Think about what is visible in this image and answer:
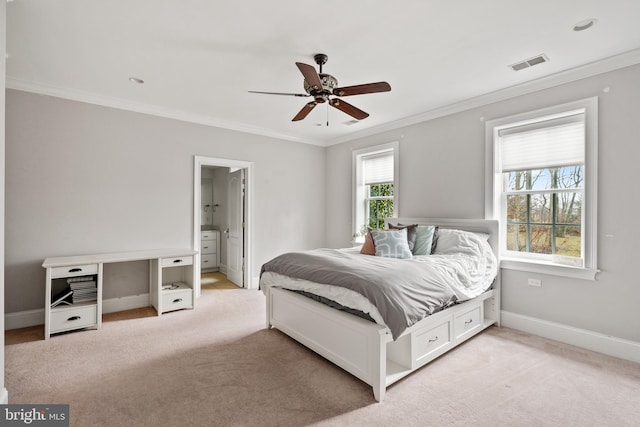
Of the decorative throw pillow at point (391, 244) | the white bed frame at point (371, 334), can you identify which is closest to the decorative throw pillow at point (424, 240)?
the decorative throw pillow at point (391, 244)

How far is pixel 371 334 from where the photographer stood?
210cm

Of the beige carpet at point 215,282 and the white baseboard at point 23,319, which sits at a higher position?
the white baseboard at point 23,319

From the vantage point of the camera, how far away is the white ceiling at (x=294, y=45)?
6.89 ft

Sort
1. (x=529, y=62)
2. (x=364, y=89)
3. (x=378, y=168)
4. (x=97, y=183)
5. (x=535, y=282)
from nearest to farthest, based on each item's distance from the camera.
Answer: (x=364, y=89) < (x=529, y=62) < (x=535, y=282) < (x=97, y=183) < (x=378, y=168)

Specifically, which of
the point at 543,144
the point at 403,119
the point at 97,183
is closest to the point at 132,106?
the point at 97,183

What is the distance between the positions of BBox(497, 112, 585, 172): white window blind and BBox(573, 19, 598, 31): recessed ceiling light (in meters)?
0.98

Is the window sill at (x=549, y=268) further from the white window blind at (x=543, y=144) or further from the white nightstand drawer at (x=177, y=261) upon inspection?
the white nightstand drawer at (x=177, y=261)

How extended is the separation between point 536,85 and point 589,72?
43 centimetres

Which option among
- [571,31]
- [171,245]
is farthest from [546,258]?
[171,245]

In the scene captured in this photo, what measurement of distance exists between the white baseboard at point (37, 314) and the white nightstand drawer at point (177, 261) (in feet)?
2.44

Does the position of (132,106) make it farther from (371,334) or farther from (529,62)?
(529,62)

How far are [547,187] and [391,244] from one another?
183 cm

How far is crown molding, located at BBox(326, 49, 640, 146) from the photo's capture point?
2.68m

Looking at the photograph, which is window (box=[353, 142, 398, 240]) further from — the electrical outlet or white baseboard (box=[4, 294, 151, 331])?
white baseboard (box=[4, 294, 151, 331])
